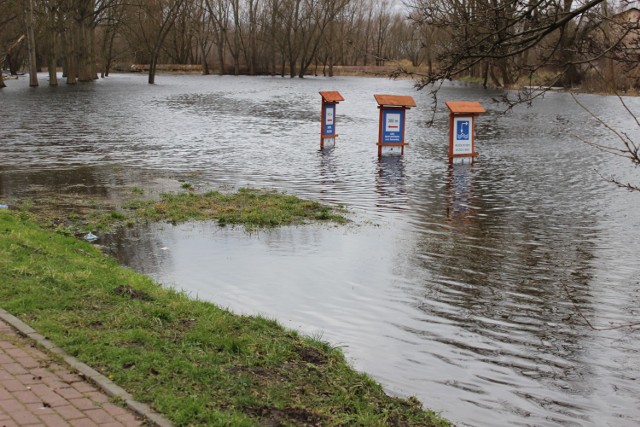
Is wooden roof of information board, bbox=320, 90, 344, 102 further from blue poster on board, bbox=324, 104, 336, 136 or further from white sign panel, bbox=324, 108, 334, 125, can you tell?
white sign panel, bbox=324, 108, 334, 125

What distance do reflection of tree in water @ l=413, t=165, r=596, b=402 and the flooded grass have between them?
208cm

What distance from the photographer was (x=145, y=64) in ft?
330

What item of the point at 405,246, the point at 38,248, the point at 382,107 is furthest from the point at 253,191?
the point at 382,107

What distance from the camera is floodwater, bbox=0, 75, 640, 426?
6.12 metres

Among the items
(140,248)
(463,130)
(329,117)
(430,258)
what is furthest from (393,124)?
(140,248)

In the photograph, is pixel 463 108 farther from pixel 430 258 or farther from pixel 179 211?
pixel 430 258

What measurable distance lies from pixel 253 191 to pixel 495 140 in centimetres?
1388

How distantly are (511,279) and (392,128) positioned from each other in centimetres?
1268

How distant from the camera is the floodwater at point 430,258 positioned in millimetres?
6121

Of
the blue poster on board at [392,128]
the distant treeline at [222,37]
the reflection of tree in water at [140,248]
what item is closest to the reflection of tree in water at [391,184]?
the blue poster on board at [392,128]

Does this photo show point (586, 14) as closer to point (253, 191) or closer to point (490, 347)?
point (490, 347)

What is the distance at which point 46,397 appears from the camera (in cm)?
453

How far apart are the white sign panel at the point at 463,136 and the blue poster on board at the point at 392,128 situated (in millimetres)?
2073

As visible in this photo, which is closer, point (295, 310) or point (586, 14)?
point (586, 14)
